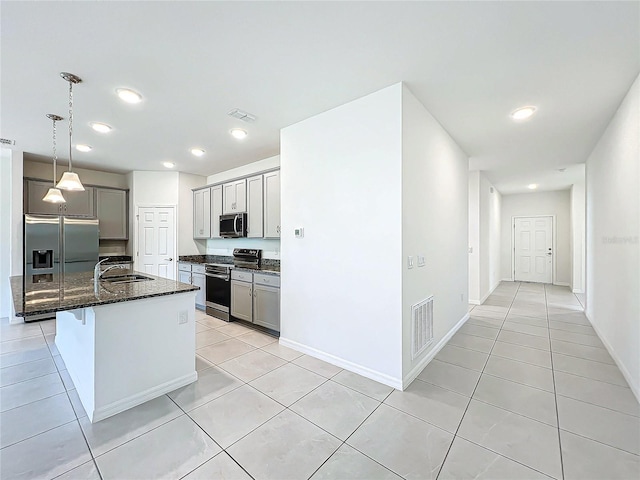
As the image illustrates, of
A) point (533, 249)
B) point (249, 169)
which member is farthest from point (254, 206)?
point (533, 249)

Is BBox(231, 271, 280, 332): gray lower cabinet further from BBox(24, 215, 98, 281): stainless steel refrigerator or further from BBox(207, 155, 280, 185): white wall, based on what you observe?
BBox(24, 215, 98, 281): stainless steel refrigerator

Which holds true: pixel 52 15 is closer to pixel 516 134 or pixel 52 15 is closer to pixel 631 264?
pixel 516 134

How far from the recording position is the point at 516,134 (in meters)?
Answer: 3.61

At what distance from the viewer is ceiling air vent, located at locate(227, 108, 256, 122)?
3.03m

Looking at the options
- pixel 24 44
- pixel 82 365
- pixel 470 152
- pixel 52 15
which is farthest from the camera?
pixel 470 152

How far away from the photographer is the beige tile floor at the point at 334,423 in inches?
64.9

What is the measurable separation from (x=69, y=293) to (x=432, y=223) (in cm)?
332

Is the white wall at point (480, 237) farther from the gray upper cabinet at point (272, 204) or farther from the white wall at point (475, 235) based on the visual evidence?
the gray upper cabinet at point (272, 204)

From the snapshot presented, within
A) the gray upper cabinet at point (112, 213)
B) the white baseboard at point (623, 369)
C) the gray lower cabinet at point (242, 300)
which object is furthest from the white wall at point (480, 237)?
the gray upper cabinet at point (112, 213)

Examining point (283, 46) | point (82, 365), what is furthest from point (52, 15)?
point (82, 365)

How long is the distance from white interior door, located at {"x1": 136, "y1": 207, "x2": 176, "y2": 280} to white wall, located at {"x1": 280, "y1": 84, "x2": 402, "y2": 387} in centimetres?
339

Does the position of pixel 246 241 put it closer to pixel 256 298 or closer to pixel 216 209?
pixel 216 209

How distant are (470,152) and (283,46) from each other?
348cm

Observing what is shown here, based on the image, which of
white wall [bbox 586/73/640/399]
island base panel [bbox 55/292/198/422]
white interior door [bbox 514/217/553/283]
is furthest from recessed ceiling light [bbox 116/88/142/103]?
white interior door [bbox 514/217/553/283]
